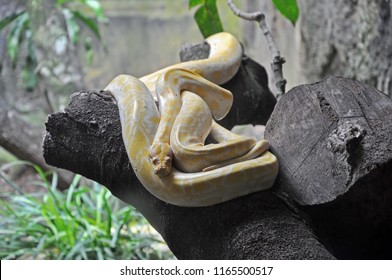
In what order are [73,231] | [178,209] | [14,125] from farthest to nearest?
[14,125] → [73,231] → [178,209]

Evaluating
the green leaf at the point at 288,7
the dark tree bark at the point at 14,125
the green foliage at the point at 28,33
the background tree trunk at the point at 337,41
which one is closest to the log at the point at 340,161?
the green leaf at the point at 288,7

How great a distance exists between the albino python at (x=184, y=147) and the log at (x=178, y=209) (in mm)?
47

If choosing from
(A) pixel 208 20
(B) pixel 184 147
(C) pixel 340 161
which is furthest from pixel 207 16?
(C) pixel 340 161

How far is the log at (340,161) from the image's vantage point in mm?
1208

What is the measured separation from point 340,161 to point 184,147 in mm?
395

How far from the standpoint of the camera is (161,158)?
4.19ft

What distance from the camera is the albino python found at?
126 cm

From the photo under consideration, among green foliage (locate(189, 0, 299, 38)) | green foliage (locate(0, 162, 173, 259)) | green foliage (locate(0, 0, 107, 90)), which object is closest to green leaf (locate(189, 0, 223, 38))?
green foliage (locate(189, 0, 299, 38))

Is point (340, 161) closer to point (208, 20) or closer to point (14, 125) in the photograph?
point (208, 20)

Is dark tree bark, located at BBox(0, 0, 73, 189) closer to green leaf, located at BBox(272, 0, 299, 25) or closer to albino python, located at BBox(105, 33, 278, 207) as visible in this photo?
albino python, located at BBox(105, 33, 278, 207)

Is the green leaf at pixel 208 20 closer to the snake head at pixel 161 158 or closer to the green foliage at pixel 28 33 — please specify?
the snake head at pixel 161 158

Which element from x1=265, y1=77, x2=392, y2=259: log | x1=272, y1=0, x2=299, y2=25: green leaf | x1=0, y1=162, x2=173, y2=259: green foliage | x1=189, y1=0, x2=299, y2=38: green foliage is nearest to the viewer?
x1=265, y1=77, x2=392, y2=259: log
